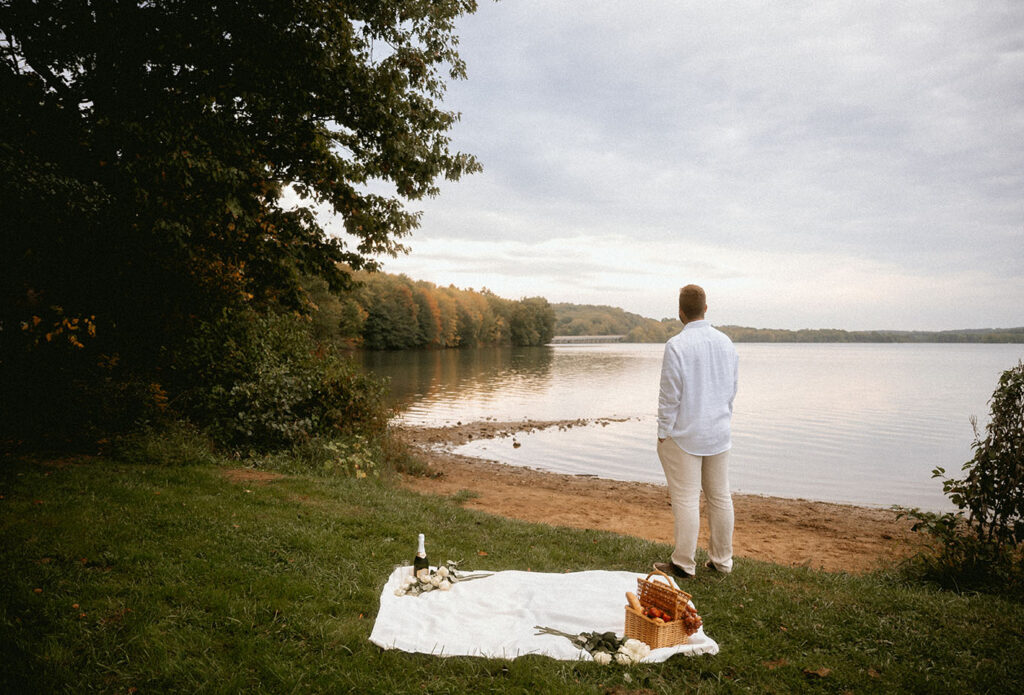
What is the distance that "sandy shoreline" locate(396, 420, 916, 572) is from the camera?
8773 millimetres

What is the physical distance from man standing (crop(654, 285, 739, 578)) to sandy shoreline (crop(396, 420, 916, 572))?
3.12 m

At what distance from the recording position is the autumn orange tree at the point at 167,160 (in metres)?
7.46

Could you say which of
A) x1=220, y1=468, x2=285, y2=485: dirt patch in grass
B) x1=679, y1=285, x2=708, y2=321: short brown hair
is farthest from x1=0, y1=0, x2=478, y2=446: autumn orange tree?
x1=679, y1=285, x2=708, y2=321: short brown hair

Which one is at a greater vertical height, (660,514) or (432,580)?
(432,580)

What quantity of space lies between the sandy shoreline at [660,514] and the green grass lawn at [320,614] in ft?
9.03

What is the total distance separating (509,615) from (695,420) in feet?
7.71

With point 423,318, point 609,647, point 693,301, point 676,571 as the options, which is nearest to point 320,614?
point 609,647

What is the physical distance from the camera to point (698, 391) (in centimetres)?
498

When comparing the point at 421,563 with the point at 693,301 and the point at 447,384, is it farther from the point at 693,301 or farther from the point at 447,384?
the point at 447,384

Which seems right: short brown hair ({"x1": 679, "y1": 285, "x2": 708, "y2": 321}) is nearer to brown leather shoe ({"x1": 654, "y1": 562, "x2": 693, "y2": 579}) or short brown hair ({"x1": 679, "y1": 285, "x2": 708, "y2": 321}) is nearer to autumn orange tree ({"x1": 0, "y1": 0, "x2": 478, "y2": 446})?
brown leather shoe ({"x1": 654, "y1": 562, "x2": 693, "y2": 579})

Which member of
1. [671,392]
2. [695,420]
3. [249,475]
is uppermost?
[671,392]

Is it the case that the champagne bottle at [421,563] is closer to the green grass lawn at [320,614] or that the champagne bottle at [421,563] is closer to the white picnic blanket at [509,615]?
the white picnic blanket at [509,615]

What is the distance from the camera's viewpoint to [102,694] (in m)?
2.95

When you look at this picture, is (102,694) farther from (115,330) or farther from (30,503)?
(115,330)
